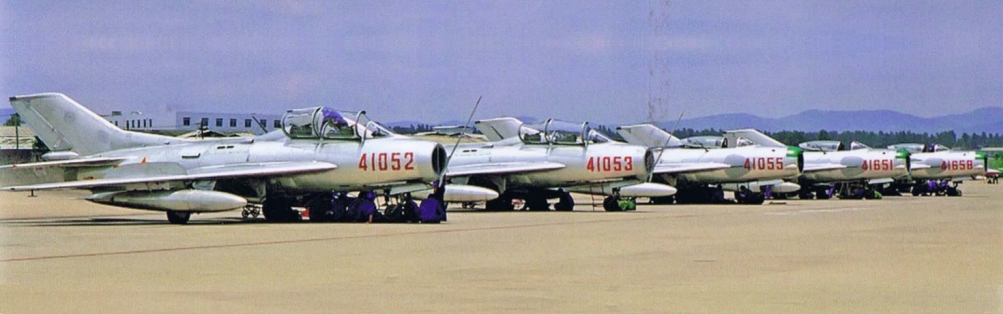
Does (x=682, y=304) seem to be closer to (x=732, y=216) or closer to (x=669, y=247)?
(x=669, y=247)

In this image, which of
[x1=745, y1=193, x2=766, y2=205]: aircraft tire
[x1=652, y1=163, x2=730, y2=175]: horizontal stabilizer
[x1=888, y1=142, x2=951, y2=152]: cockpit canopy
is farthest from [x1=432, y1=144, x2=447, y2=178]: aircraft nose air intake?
[x1=888, y1=142, x2=951, y2=152]: cockpit canopy

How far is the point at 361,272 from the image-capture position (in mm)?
12664

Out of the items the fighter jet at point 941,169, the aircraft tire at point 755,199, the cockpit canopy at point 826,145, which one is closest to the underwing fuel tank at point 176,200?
the aircraft tire at point 755,199

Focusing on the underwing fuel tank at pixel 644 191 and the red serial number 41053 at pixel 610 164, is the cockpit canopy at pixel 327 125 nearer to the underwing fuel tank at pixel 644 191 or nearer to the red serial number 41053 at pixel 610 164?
the red serial number 41053 at pixel 610 164

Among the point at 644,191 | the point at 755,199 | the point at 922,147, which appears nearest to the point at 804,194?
the point at 755,199

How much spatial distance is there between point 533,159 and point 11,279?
835 inches

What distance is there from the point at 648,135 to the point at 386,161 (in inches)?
825

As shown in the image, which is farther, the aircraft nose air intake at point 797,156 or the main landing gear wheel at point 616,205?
the aircraft nose air intake at point 797,156

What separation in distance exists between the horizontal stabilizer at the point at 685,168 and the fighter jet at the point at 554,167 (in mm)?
4875

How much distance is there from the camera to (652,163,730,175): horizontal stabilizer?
127 ft

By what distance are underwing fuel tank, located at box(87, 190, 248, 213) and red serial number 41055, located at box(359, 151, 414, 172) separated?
2.35 meters

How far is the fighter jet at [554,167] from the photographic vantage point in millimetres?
31547

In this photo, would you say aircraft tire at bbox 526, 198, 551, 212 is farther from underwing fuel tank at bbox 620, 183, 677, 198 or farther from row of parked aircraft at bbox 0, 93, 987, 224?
underwing fuel tank at bbox 620, 183, 677, 198

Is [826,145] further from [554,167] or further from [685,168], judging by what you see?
[554,167]
